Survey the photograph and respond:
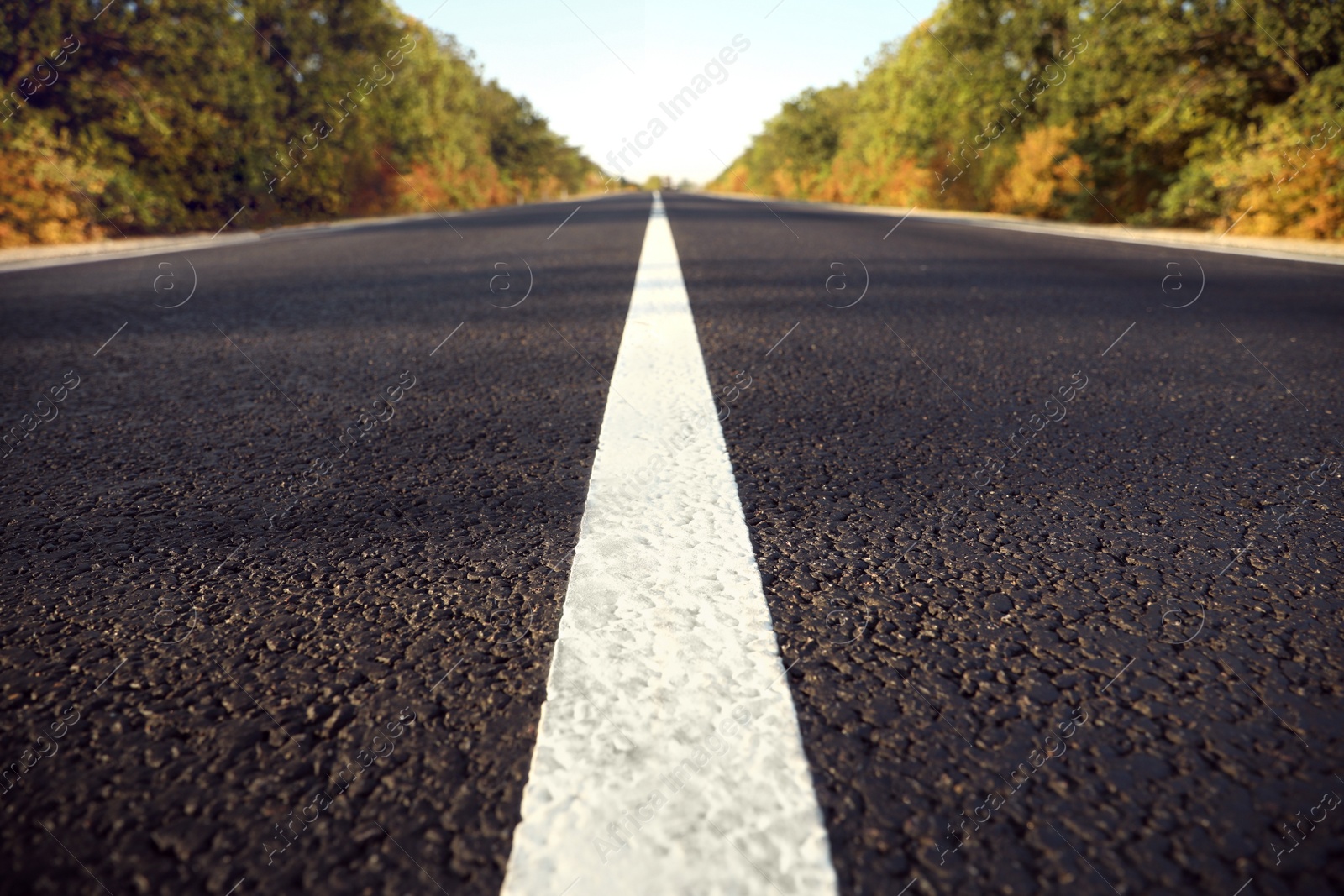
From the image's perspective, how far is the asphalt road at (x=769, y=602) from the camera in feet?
2.78

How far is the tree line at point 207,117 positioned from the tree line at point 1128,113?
19642 mm

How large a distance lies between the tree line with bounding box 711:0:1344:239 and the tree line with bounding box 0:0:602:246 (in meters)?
19.6

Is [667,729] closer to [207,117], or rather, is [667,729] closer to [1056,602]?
[1056,602]

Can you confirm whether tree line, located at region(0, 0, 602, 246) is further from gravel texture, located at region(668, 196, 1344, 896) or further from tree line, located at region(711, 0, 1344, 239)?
tree line, located at region(711, 0, 1344, 239)

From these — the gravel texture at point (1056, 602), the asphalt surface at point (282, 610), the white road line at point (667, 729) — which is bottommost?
the gravel texture at point (1056, 602)

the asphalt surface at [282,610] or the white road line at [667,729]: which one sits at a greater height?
the asphalt surface at [282,610]

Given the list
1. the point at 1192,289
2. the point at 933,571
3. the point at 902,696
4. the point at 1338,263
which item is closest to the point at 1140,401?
the point at 933,571

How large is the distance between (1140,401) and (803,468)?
1.47m

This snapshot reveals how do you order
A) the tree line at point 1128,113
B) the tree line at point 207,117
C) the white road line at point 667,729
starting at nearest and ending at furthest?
the white road line at point 667,729 < the tree line at point 1128,113 < the tree line at point 207,117

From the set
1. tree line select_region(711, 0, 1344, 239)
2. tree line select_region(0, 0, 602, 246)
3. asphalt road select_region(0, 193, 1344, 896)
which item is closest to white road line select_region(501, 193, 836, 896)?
asphalt road select_region(0, 193, 1344, 896)

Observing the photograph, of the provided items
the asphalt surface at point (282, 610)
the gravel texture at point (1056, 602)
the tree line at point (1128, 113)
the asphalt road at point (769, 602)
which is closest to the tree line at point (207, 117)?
the asphalt surface at point (282, 610)

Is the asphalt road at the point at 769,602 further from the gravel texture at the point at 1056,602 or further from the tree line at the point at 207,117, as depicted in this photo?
the tree line at the point at 207,117

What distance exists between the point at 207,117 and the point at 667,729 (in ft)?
69.4

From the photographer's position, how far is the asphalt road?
847 mm
